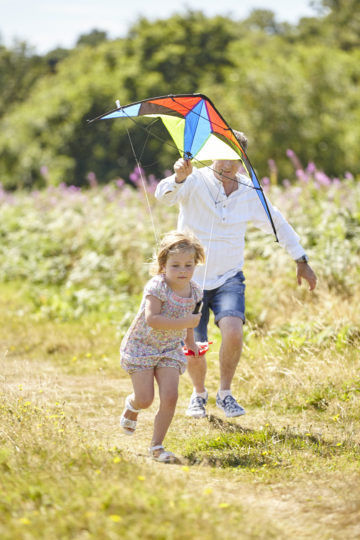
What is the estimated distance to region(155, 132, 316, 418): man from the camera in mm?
5199

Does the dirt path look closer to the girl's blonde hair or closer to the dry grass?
the dry grass

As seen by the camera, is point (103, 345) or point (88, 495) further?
point (103, 345)

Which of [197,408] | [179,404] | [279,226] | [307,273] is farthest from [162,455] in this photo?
[279,226]

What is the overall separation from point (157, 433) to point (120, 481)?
111 cm

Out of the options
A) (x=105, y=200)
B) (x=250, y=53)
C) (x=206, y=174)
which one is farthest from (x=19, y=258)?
(x=250, y=53)

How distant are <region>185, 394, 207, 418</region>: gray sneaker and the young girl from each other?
90cm

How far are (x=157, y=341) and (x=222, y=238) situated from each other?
118 cm

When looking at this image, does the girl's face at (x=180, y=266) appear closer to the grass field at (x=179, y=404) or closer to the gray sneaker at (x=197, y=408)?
the grass field at (x=179, y=404)

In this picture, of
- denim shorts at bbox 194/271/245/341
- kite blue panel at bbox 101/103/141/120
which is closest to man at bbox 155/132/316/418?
denim shorts at bbox 194/271/245/341

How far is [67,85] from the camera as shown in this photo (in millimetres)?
43062

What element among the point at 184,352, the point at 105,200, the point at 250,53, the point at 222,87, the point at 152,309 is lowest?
the point at 184,352

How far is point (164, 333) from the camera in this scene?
4.49m

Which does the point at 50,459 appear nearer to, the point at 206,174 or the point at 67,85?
the point at 206,174

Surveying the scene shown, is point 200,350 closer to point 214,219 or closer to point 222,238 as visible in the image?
point 222,238
